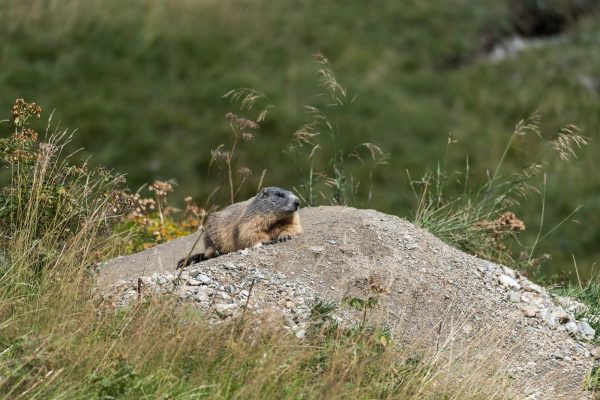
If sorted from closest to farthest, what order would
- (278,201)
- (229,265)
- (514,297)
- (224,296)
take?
1. (224,296)
2. (229,265)
3. (514,297)
4. (278,201)

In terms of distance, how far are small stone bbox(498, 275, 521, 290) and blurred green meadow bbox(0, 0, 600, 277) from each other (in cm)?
594

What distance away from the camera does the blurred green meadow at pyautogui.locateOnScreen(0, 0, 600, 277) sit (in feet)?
50.2

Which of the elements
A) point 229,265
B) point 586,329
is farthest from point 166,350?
point 586,329

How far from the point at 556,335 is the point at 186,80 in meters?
11.0

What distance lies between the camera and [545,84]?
60.3 ft

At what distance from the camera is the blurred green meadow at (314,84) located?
1530cm

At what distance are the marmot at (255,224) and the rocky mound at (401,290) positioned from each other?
0.21m

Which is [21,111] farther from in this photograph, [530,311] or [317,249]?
[530,311]

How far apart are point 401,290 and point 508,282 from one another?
1.00m

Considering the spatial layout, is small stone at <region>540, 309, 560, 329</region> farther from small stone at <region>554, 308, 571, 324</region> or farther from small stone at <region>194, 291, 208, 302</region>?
small stone at <region>194, 291, 208, 302</region>

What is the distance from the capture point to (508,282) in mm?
7703

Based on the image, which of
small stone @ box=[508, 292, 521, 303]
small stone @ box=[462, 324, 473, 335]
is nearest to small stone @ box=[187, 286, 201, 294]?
small stone @ box=[462, 324, 473, 335]

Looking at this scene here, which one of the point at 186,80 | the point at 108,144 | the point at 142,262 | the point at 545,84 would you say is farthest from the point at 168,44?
the point at 142,262

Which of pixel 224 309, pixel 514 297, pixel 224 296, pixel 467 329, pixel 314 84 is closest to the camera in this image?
pixel 224 309
